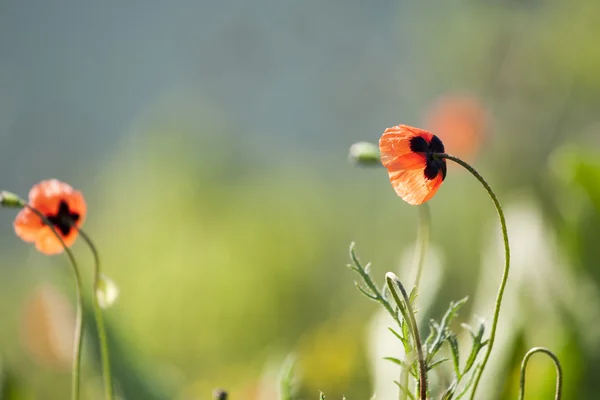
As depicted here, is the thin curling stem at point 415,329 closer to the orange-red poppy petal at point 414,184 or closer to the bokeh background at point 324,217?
the orange-red poppy petal at point 414,184

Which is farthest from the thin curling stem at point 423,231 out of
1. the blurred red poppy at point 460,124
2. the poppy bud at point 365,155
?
the blurred red poppy at point 460,124

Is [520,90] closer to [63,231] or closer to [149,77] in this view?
[63,231]

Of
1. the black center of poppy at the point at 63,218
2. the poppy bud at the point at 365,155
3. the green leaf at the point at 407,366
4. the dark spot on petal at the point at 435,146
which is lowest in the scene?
the green leaf at the point at 407,366

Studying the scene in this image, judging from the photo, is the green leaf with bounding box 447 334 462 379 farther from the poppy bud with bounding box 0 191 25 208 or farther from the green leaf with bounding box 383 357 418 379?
the poppy bud with bounding box 0 191 25 208

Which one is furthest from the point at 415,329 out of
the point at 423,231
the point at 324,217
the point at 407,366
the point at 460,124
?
the point at 324,217

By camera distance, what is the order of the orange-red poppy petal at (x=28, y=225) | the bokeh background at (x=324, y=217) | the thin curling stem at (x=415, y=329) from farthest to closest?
the bokeh background at (x=324, y=217) → the orange-red poppy petal at (x=28, y=225) → the thin curling stem at (x=415, y=329)

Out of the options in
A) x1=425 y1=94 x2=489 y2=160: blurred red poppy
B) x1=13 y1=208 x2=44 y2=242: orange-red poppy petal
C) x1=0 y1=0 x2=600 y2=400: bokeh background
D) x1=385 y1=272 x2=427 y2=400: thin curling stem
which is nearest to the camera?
x1=385 y1=272 x2=427 y2=400: thin curling stem

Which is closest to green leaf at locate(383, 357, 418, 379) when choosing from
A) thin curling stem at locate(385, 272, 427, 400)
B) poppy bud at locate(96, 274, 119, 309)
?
thin curling stem at locate(385, 272, 427, 400)
